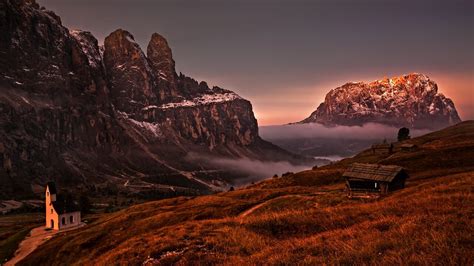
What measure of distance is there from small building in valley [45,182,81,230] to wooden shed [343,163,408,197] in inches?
3223

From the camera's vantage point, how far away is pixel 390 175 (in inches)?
2530

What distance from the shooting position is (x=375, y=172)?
66.9 metres

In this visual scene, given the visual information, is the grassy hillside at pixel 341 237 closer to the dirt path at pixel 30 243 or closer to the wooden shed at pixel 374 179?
the wooden shed at pixel 374 179

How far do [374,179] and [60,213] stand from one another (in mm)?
86831

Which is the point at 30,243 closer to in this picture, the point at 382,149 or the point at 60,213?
the point at 60,213

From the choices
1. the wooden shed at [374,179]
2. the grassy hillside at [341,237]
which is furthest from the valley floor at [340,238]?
the wooden shed at [374,179]

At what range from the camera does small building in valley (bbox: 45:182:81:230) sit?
105 meters

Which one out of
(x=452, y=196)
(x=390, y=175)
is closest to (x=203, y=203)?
(x=390, y=175)

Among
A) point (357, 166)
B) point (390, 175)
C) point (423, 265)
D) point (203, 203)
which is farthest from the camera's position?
point (203, 203)

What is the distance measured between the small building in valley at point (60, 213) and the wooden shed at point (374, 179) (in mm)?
81867

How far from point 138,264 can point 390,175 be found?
52.3 m

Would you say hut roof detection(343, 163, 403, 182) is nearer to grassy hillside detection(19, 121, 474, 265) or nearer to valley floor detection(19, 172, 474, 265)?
grassy hillside detection(19, 121, 474, 265)

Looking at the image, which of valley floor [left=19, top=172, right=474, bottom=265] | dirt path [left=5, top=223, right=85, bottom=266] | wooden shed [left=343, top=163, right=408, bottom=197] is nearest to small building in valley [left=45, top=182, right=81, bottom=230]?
dirt path [left=5, top=223, right=85, bottom=266]

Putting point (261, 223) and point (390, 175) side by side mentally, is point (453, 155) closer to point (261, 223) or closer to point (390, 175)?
point (390, 175)
